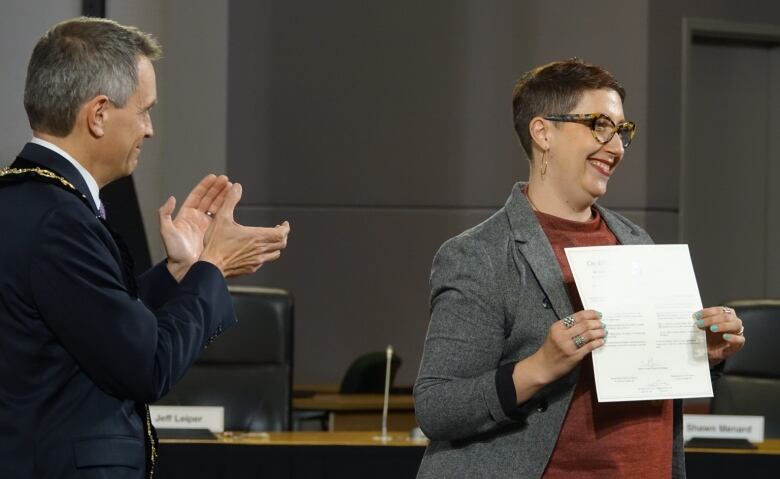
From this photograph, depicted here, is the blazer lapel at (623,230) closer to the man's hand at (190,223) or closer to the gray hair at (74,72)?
the man's hand at (190,223)

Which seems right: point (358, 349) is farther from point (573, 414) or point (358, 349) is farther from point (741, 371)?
point (573, 414)

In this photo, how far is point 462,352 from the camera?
6.12 ft

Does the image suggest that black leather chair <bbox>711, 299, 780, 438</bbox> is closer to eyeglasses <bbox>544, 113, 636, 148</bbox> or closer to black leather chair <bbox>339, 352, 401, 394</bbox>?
black leather chair <bbox>339, 352, 401, 394</bbox>

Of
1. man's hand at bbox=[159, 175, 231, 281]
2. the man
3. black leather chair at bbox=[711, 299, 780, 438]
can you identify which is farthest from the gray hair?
black leather chair at bbox=[711, 299, 780, 438]

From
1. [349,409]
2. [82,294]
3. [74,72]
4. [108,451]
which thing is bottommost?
[349,409]

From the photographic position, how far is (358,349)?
6.11 metres

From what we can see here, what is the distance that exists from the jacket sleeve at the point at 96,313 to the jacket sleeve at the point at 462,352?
20.1 inches

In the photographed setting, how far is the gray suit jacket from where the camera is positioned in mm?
1834

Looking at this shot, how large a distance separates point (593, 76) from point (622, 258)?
1.13 feet

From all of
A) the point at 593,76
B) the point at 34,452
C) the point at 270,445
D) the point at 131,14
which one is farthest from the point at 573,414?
the point at 131,14

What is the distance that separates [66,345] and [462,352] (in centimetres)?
68

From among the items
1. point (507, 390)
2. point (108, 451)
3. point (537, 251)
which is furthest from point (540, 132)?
point (108, 451)

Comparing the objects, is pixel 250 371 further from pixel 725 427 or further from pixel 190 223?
pixel 190 223

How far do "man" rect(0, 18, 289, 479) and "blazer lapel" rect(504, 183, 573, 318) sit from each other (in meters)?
0.57
